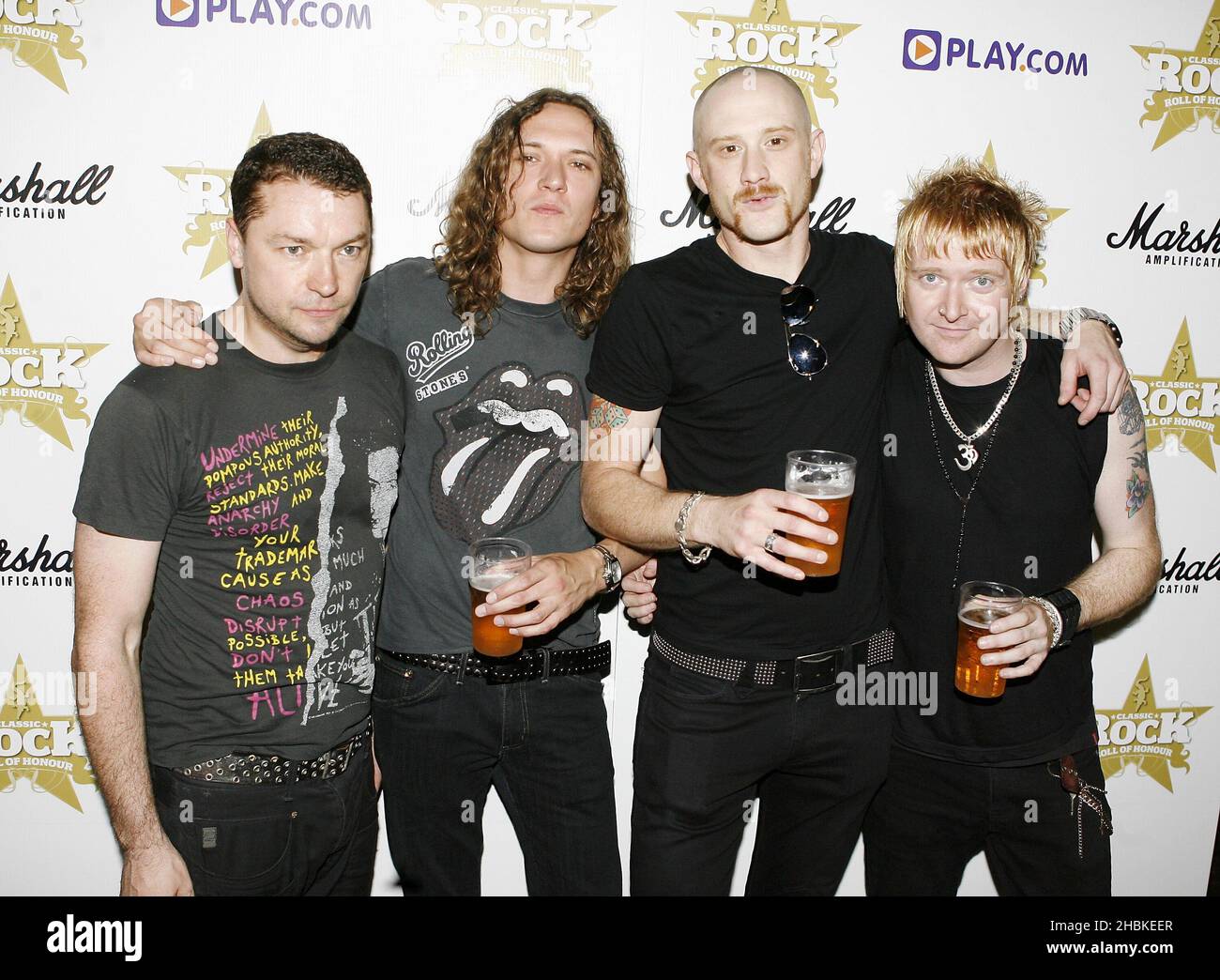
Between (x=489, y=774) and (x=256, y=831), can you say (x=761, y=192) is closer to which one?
(x=489, y=774)

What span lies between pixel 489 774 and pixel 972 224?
181 cm

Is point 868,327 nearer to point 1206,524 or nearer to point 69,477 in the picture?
point 1206,524

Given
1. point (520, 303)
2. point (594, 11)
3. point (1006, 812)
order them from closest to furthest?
point (1006, 812)
point (520, 303)
point (594, 11)

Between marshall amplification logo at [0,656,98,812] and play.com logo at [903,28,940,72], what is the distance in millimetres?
3302

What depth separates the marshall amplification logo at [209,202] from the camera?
9.70 ft

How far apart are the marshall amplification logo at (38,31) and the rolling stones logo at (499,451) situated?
163 cm

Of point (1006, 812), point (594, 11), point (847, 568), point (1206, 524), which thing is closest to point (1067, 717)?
point (1006, 812)

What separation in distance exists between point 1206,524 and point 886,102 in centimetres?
184

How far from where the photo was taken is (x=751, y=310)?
7.89 feet

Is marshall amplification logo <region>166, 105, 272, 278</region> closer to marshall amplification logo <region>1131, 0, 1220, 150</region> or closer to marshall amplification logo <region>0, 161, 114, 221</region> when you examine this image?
marshall amplification logo <region>0, 161, 114, 221</region>

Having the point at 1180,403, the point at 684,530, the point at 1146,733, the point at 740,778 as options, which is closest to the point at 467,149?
the point at 684,530

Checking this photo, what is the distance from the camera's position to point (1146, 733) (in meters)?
3.53
